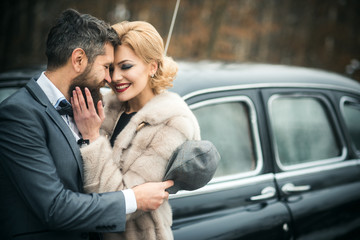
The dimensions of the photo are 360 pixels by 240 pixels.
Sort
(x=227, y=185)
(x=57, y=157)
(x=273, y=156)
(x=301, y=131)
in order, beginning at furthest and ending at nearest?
1. (x=301, y=131)
2. (x=273, y=156)
3. (x=227, y=185)
4. (x=57, y=157)

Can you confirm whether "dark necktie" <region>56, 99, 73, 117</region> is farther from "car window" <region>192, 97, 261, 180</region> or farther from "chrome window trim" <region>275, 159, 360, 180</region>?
"chrome window trim" <region>275, 159, 360, 180</region>

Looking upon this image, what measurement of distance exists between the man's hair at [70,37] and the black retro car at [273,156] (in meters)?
0.67

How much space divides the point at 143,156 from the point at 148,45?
25.7 inches

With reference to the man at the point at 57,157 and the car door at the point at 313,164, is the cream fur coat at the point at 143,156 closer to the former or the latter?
the man at the point at 57,157

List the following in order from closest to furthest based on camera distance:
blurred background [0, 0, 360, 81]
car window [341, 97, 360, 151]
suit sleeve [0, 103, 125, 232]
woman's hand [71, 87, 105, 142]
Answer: suit sleeve [0, 103, 125, 232] → woman's hand [71, 87, 105, 142] → car window [341, 97, 360, 151] → blurred background [0, 0, 360, 81]

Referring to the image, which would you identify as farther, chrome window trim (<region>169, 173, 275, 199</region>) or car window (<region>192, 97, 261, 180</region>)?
car window (<region>192, 97, 261, 180</region>)

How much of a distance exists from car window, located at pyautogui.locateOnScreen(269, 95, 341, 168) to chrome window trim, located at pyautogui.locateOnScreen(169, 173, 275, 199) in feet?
0.64

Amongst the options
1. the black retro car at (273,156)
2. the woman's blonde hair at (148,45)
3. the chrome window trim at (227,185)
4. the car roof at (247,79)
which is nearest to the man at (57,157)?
the woman's blonde hair at (148,45)

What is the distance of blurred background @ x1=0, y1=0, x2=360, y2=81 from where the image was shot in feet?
37.8

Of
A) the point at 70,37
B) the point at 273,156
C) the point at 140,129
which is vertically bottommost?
the point at 273,156

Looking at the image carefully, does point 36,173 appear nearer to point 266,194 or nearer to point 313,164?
point 266,194

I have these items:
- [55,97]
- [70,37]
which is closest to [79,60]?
[70,37]

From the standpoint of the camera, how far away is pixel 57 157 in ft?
5.00

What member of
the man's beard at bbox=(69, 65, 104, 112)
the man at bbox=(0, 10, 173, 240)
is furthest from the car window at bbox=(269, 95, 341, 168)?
the man's beard at bbox=(69, 65, 104, 112)
